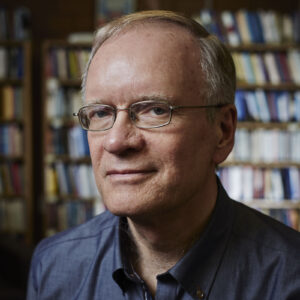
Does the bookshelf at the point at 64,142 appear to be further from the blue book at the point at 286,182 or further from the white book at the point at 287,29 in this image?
the white book at the point at 287,29

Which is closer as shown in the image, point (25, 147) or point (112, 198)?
point (112, 198)

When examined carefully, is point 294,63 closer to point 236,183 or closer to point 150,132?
point 236,183

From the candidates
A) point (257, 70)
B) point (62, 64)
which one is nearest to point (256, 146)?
point (257, 70)

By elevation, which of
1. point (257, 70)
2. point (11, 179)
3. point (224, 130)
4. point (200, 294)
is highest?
point (257, 70)

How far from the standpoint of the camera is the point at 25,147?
386cm

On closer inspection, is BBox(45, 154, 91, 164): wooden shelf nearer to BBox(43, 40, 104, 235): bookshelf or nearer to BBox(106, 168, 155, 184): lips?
BBox(43, 40, 104, 235): bookshelf

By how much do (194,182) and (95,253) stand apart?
0.38 m

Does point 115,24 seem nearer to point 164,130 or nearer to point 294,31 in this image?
point 164,130

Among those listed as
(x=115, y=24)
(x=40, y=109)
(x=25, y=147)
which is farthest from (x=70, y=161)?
(x=115, y=24)

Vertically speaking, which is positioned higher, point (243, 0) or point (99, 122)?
point (243, 0)

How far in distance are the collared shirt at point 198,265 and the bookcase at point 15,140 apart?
288cm

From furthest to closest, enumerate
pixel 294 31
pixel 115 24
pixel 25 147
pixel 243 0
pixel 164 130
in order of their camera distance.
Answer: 1. pixel 243 0
2. pixel 25 147
3. pixel 294 31
4. pixel 115 24
5. pixel 164 130

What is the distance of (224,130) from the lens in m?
1.03

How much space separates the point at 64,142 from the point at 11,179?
738mm
